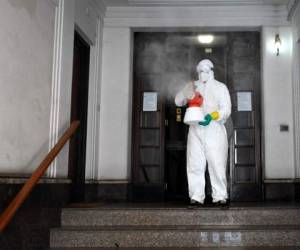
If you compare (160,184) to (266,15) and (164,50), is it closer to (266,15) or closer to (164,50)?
(164,50)

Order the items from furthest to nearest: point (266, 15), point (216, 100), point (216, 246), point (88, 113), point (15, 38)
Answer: point (266, 15), point (88, 113), point (216, 100), point (216, 246), point (15, 38)

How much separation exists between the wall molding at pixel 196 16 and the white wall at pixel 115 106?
9.3 inches

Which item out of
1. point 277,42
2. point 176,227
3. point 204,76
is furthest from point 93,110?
point 277,42

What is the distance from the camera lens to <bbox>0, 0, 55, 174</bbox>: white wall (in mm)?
4051

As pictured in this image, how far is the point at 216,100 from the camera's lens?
583cm

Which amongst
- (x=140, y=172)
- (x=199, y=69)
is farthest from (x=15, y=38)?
(x=140, y=172)

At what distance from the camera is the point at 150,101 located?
782cm

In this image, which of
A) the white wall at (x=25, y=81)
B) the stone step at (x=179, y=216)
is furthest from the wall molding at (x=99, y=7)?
the stone step at (x=179, y=216)

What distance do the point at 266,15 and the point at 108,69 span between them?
271 cm

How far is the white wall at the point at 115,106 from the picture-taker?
24.6 feet

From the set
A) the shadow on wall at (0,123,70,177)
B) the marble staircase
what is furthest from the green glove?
the shadow on wall at (0,123,70,177)

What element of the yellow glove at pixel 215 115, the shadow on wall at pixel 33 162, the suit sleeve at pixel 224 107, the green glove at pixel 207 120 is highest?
the suit sleeve at pixel 224 107

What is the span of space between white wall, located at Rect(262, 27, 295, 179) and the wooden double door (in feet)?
0.79

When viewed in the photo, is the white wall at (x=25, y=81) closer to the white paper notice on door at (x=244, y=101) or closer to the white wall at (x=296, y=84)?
the white paper notice on door at (x=244, y=101)
